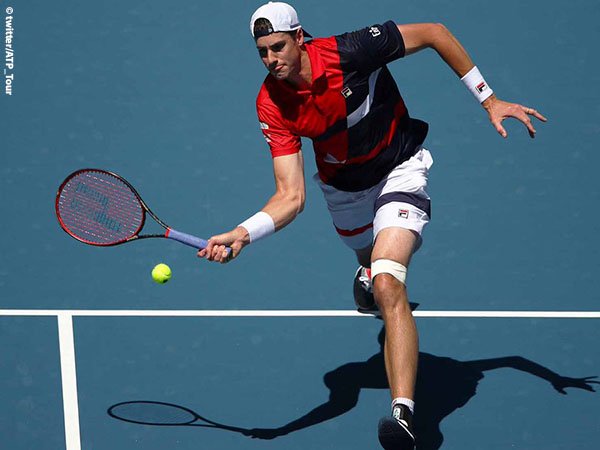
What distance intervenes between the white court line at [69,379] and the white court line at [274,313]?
0.46 feet

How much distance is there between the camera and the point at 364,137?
7.62 m

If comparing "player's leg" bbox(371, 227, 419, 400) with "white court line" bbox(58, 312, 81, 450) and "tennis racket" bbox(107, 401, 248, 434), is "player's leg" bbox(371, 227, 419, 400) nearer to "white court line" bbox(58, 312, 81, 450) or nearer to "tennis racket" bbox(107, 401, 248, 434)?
"tennis racket" bbox(107, 401, 248, 434)

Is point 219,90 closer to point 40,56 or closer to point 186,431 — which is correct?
point 40,56

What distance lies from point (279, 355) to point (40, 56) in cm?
401

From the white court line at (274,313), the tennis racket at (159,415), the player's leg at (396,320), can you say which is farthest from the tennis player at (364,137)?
the tennis racket at (159,415)

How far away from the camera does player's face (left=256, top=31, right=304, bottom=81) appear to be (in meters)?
7.07

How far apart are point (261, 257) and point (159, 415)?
5.73 feet

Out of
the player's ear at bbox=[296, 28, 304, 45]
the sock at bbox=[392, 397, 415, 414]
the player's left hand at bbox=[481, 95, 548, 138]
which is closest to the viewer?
the sock at bbox=[392, 397, 415, 414]

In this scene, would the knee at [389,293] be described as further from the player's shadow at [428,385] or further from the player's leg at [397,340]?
the player's shadow at [428,385]

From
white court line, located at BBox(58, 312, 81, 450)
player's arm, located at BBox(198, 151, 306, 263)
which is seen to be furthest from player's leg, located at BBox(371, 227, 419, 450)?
white court line, located at BBox(58, 312, 81, 450)

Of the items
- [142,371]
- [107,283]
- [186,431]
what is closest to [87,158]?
[107,283]

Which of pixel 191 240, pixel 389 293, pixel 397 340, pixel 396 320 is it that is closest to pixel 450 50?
pixel 389 293

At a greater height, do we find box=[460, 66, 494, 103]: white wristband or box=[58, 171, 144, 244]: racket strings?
box=[460, 66, 494, 103]: white wristband

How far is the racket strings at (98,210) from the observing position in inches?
311
